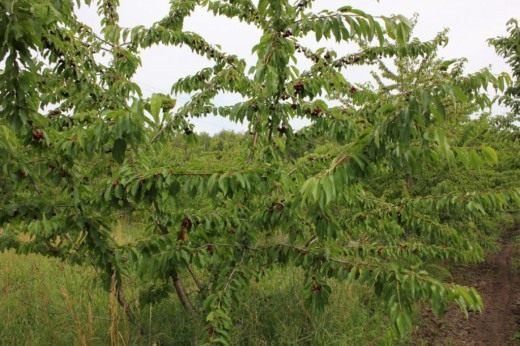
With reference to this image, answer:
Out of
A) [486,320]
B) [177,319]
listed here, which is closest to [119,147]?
[177,319]

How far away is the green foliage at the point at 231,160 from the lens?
1.98m

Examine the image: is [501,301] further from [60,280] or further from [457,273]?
[60,280]

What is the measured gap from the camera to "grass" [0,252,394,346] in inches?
156

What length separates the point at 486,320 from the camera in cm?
677

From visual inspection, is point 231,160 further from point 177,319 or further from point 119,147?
point 177,319

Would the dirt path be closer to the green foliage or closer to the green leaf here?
the green foliage

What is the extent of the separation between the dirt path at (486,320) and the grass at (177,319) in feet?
3.52

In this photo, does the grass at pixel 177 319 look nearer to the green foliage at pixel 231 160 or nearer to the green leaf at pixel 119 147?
the green foliage at pixel 231 160

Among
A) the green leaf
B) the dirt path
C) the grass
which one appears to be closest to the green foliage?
the green leaf

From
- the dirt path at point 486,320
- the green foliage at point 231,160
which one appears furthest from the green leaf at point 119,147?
the dirt path at point 486,320

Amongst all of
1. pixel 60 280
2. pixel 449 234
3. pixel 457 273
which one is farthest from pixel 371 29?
pixel 457 273

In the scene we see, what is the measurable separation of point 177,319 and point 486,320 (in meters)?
5.24

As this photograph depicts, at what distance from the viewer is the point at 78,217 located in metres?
2.65

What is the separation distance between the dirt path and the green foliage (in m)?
2.60
